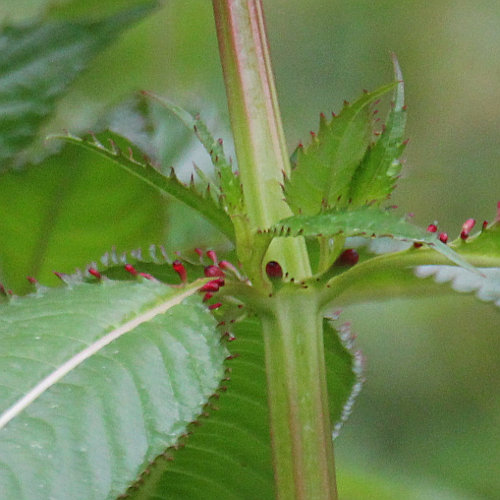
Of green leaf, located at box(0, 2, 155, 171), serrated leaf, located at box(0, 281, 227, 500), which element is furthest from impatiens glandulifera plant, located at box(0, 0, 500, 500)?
green leaf, located at box(0, 2, 155, 171)

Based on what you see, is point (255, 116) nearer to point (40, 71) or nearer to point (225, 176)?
point (225, 176)

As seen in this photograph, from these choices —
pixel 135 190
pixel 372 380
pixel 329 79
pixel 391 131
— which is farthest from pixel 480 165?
pixel 391 131

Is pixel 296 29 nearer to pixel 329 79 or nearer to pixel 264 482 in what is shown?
pixel 329 79

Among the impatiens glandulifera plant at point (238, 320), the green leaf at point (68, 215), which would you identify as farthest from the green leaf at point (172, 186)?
the green leaf at point (68, 215)

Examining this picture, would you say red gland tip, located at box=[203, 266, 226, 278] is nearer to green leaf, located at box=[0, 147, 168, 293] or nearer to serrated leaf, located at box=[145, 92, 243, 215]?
serrated leaf, located at box=[145, 92, 243, 215]

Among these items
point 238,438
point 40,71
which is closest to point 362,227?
point 238,438
